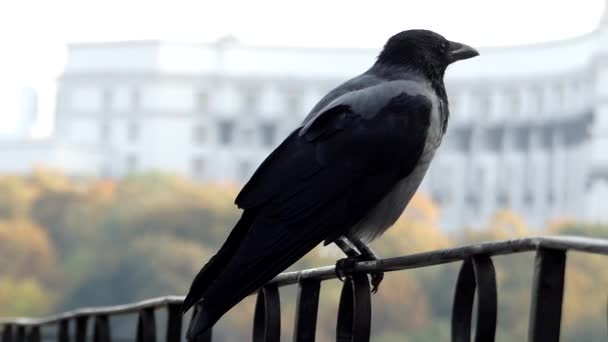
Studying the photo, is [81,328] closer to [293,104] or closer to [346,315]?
[346,315]

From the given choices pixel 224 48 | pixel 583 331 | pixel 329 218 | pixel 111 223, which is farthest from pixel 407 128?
pixel 224 48

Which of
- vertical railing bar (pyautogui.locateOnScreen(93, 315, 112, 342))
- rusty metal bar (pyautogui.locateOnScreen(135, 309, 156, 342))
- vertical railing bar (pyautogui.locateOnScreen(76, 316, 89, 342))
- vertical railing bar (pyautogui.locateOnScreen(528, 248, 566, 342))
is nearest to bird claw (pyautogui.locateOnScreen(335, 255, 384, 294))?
rusty metal bar (pyautogui.locateOnScreen(135, 309, 156, 342))

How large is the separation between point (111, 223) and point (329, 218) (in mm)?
100507

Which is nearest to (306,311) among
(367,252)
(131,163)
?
(367,252)

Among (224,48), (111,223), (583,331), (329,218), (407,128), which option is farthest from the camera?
(224,48)

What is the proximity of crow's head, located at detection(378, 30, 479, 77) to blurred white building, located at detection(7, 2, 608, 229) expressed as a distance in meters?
108

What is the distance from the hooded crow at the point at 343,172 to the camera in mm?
5105

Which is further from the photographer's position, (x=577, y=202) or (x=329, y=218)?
(x=577, y=202)

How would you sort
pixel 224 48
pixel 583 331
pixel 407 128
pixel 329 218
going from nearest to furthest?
pixel 329 218 → pixel 407 128 → pixel 583 331 → pixel 224 48

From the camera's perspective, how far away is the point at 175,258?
96.3 metres

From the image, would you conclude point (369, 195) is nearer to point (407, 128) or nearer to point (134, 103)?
point (407, 128)

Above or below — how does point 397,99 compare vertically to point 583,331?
above

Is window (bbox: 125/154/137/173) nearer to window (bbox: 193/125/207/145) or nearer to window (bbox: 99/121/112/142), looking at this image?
window (bbox: 99/121/112/142)

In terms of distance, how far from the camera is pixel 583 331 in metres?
86.9
